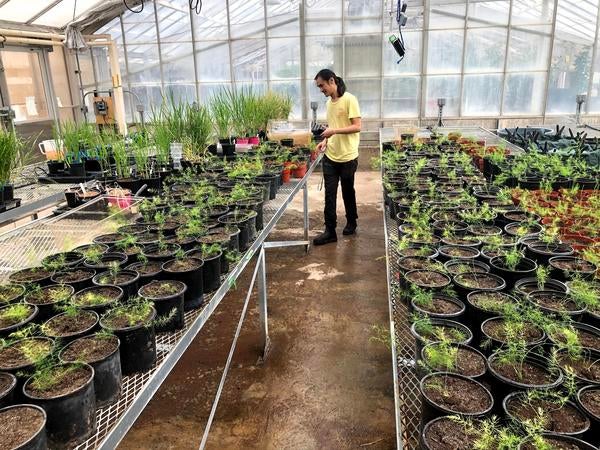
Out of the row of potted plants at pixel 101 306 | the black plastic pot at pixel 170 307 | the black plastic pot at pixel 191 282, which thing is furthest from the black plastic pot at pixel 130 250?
the black plastic pot at pixel 170 307

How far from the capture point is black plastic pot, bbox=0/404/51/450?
38.3 inches

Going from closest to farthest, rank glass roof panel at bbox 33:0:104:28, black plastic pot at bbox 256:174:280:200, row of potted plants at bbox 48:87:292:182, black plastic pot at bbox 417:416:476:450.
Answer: black plastic pot at bbox 417:416:476:450 < black plastic pot at bbox 256:174:280:200 < row of potted plants at bbox 48:87:292:182 < glass roof panel at bbox 33:0:104:28

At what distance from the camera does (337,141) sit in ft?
14.0

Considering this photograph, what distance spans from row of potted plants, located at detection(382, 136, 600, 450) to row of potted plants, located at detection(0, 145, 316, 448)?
80cm

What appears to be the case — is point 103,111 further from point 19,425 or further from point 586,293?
point 586,293

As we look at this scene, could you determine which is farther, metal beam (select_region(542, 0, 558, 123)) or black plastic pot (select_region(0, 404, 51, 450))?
metal beam (select_region(542, 0, 558, 123))

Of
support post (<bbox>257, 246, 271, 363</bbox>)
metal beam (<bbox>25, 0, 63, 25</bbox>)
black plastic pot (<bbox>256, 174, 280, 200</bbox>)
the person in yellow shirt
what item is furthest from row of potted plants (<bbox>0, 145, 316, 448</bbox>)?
metal beam (<bbox>25, 0, 63, 25</bbox>)

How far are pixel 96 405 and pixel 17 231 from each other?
1412mm

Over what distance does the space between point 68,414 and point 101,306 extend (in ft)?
1.50

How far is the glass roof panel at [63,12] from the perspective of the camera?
25.2ft

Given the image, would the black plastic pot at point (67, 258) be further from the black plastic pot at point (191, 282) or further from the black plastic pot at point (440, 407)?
the black plastic pot at point (440, 407)

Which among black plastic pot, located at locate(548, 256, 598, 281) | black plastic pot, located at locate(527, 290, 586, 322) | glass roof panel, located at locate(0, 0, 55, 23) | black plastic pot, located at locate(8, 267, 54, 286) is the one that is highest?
glass roof panel, located at locate(0, 0, 55, 23)

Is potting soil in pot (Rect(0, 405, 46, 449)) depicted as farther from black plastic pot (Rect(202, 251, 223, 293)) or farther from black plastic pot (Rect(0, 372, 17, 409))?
black plastic pot (Rect(202, 251, 223, 293))

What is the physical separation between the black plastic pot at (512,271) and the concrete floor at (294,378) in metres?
0.88
